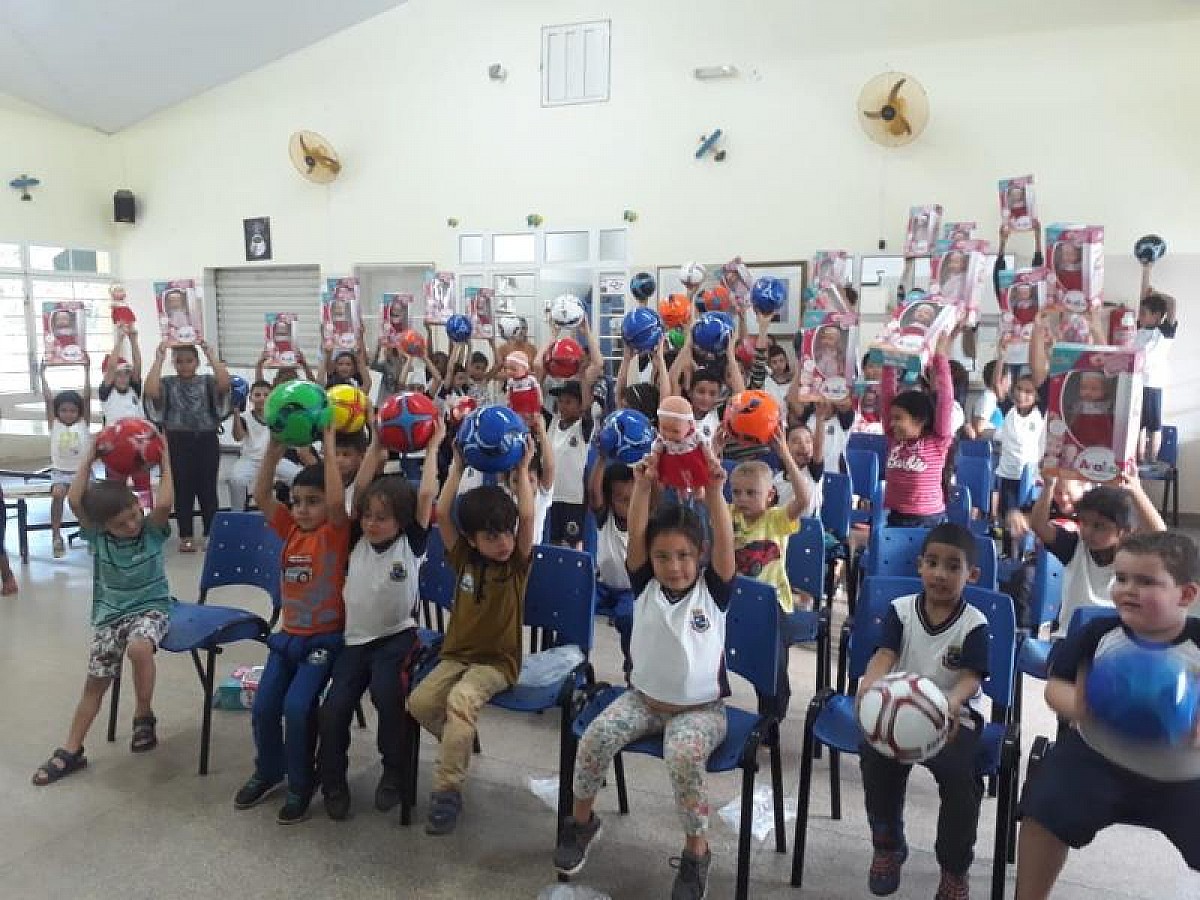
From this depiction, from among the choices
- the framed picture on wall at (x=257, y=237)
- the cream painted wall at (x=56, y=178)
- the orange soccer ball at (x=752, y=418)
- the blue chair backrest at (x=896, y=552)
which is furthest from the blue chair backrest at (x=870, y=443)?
the cream painted wall at (x=56, y=178)

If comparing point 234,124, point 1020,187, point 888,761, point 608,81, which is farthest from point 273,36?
point 888,761

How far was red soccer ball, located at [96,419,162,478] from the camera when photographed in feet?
10.0

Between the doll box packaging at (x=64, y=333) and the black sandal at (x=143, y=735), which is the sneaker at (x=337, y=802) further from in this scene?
the doll box packaging at (x=64, y=333)

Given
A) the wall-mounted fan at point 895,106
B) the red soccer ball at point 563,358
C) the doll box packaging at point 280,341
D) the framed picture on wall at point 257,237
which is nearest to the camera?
the red soccer ball at point 563,358

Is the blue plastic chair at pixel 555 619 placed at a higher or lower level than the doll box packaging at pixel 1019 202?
lower

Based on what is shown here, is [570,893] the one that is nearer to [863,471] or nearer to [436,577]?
[436,577]

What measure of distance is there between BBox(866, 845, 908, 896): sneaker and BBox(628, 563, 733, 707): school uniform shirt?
56 cm

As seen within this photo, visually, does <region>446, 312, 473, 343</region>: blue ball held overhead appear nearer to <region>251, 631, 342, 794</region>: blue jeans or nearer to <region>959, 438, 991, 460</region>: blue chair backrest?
<region>959, 438, 991, 460</region>: blue chair backrest

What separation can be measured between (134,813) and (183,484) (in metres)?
3.66

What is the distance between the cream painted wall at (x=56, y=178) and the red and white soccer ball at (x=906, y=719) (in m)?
10.9

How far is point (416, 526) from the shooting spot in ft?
9.65

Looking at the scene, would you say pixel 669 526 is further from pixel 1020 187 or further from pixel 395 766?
pixel 1020 187

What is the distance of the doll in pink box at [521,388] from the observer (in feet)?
10.8

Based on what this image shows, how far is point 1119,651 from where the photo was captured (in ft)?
6.01
